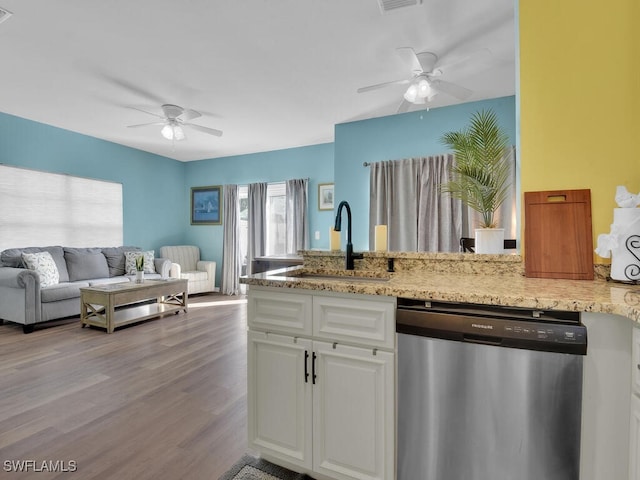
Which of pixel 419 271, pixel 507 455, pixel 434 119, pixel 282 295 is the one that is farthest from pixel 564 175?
pixel 434 119

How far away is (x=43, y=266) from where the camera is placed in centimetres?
397

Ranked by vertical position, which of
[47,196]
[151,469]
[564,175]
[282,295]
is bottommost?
[151,469]

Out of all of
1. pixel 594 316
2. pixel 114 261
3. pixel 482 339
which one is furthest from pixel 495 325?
pixel 114 261

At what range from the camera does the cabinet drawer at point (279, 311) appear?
1402 millimetres

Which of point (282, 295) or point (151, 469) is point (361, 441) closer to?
point (282, 295)

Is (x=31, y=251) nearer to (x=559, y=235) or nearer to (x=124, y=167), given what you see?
(x=124, y=167)

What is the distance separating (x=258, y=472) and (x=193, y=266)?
543 centimetres

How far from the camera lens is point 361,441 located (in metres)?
1.31

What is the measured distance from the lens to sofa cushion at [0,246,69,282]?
3984 millimetres

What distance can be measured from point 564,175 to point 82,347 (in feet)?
13.2

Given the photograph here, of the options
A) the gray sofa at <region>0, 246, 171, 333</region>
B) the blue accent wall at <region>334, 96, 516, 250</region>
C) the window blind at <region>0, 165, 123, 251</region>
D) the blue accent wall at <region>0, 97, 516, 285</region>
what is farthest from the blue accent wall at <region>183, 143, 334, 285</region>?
the gray sofa at <region>0, 246, 171, 333</region>
